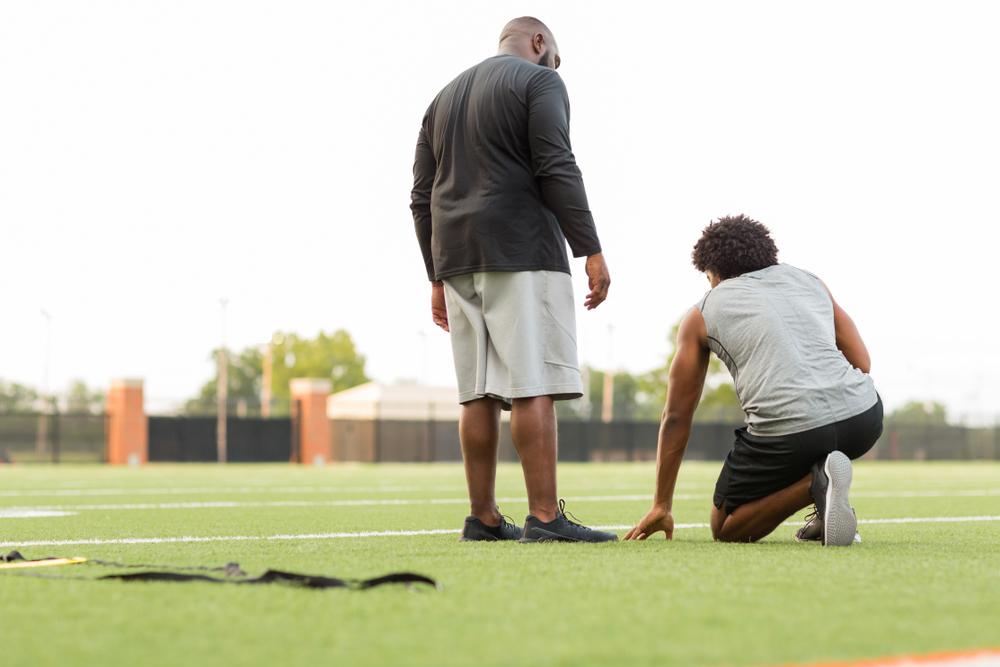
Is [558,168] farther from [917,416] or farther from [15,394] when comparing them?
[15,394]

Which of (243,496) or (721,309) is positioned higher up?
(721,309)

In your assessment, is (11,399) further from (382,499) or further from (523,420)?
(523,420)

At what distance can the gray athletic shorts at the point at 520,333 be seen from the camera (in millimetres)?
4867

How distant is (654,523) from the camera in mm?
4809

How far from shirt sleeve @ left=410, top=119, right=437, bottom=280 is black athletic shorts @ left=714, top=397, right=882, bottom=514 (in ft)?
5.02

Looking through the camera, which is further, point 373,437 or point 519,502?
point 373,437

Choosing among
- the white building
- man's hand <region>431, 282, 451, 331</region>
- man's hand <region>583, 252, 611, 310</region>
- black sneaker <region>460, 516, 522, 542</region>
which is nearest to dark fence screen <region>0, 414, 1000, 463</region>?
the white building

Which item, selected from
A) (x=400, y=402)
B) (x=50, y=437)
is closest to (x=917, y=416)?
(x=400, y=402)

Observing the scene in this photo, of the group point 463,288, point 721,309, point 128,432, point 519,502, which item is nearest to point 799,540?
point 721,309

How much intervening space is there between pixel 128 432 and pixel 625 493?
104 ft

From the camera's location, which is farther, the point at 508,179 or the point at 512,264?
the point at 508,179

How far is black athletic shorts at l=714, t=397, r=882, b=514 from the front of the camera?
470 centimetres

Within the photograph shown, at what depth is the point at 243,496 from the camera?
32.4ft

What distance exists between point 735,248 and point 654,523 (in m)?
1.10
